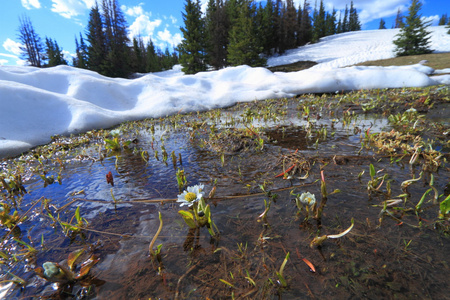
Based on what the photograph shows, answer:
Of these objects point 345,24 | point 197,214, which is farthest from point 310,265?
point 345,24

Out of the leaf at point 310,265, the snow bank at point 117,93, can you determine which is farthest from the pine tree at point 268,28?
the leaf at point 310,265

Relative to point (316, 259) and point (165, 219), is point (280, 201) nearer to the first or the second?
point (316, 259)

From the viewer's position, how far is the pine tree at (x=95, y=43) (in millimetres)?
23422

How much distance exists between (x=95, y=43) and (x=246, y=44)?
18.6 metres

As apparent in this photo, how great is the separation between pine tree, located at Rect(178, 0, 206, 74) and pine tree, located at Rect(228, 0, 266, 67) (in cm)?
353

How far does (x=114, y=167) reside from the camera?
227 cm

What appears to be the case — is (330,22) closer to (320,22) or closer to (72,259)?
(320,22)

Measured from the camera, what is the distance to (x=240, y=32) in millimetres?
21703

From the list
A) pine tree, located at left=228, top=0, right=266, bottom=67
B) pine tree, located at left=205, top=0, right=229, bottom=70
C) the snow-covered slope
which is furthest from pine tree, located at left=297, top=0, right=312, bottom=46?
pine tree, located at left=228, top=0, right=266, bottom=67

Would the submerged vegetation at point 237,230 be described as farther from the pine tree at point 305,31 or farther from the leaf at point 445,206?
the pine tree at point 305,31

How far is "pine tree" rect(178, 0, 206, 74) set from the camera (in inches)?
811

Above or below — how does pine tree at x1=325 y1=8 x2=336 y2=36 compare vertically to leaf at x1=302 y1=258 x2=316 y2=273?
above

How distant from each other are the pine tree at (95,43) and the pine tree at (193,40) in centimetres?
1025

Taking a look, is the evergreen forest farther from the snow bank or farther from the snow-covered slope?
the snow bank
